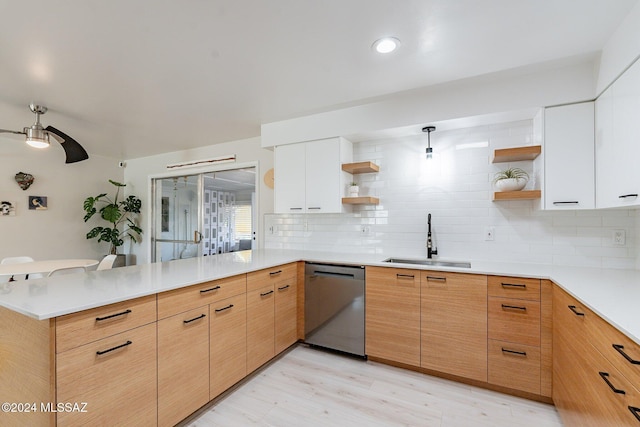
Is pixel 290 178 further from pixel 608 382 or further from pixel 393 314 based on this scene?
pixel 608 382

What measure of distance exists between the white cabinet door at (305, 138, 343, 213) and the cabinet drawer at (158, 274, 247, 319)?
1180 millimetres

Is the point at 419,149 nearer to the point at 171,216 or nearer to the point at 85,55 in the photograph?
the point at 85,55

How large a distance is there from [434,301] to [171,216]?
4392mm

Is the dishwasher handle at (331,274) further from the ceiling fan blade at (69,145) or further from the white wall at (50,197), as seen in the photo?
the white wall at (50,197)

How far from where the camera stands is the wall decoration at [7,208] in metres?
3.90

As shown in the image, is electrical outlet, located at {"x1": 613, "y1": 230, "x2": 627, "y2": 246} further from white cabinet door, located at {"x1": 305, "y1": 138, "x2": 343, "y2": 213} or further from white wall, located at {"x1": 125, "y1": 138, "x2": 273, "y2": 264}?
white wall, located at {"x1": 125, "y1": 138, "x2": 273, "y2": 264}

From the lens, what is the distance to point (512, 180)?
7.63ft

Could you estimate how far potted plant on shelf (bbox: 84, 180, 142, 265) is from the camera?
4.77 meters

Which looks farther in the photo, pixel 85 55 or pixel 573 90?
pixel 573 90

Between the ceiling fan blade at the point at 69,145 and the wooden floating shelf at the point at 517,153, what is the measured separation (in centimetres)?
391

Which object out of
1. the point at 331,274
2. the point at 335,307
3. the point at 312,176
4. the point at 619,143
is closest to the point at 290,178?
Result: the point at 312,176

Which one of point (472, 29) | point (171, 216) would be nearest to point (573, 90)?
point (472, 29)

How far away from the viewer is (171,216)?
4941 millimetres

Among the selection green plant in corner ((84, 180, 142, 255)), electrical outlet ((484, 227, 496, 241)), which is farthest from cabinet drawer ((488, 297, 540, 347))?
green plant in corner ((84, 180, 142, 255))
